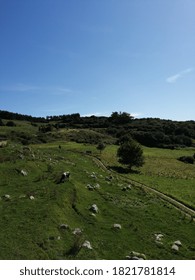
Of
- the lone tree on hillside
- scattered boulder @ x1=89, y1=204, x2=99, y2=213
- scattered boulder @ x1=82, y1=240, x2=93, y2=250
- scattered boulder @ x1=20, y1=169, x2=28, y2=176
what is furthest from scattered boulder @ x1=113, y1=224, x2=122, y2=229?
the lone tree on hillside

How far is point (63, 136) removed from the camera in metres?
140

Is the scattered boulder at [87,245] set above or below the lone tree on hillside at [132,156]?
below

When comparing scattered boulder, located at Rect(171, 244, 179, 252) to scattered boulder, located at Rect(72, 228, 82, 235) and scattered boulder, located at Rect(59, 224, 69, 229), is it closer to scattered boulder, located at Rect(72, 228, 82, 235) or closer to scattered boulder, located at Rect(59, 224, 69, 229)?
scattered boulder, located at Rect(72, 228, 82, 235)

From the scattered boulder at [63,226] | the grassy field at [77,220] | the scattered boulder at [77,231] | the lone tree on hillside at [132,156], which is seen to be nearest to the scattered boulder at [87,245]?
the grassy field at [77,220]

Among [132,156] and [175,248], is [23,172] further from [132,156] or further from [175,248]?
[132,156]

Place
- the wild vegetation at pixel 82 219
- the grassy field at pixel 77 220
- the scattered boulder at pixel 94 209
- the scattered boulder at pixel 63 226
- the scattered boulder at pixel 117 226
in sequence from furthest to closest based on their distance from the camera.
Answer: the scattered boulder at pixel 94 209 → the scattered boulder at pixel 117 226 → the scattered boulder at pixel 63 226 → the wild vegetation at pixel 82 219 → the grassy field at pixel 77 220

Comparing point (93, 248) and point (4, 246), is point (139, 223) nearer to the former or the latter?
point (93, 248)

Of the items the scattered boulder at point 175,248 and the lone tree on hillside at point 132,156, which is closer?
the scattered boulder at point 175,248

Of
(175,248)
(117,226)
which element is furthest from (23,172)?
(175,248)

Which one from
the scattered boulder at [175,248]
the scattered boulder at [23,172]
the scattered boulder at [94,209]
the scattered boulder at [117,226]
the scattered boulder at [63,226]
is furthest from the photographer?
the scattered boulder at [23,172]

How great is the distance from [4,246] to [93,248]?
17.7 ft

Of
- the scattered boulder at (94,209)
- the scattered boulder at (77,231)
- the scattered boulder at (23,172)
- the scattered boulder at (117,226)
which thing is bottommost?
the scattered boulder at (117,226)

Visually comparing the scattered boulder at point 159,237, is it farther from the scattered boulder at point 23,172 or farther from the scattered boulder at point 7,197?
the scattered boulder at point 23,172

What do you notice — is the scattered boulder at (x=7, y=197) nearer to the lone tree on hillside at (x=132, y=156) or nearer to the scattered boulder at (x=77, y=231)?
the scattered boulder at (x=77, y=231)
